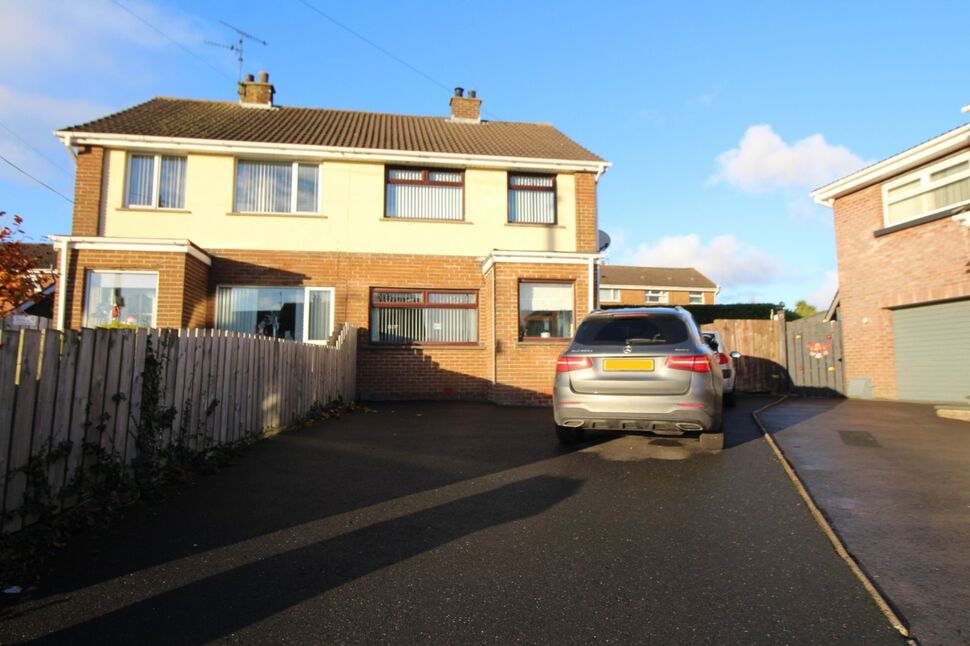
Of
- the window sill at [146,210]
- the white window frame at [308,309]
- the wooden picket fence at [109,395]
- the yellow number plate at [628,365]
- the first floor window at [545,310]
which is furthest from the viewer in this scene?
the white window frame at [308,309]

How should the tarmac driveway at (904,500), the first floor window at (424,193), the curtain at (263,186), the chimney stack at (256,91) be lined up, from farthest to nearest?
the chimney stack at (256,91)
the first floor window at (424,193)
the curtain at (263,186)
the tarmac driveway at (904,500)

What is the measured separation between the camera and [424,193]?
13602 millimetres

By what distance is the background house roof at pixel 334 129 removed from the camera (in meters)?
13.1

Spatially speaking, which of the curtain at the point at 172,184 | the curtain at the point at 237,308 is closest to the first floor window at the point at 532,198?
the curtain at the point at 237,308

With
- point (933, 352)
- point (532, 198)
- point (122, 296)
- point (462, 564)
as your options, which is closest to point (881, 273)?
point (933, 352)

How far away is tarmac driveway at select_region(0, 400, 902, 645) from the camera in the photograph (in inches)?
93.3

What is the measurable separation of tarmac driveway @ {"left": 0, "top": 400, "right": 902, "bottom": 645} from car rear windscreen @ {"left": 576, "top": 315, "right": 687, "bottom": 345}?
1.36m

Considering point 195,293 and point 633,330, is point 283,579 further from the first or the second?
point 195,293

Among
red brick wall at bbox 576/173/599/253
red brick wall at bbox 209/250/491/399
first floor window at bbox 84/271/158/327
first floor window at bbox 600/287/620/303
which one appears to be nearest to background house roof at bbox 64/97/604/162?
red brick wall at bbox 576/173/599/253

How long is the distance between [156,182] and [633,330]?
11.7 meters

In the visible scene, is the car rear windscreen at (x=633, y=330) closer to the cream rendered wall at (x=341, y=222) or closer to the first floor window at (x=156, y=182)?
the cream rendered wall at (x=341, y=222)

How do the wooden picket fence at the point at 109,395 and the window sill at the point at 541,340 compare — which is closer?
the wooden picket fence at the point at 109,395

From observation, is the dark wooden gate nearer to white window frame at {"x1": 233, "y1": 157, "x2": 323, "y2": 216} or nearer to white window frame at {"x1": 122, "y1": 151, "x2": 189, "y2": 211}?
white window frame at {"x1": 233, "y1": 157, "x2": 323, "y2": 216}

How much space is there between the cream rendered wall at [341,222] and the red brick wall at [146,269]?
4.48 ft
